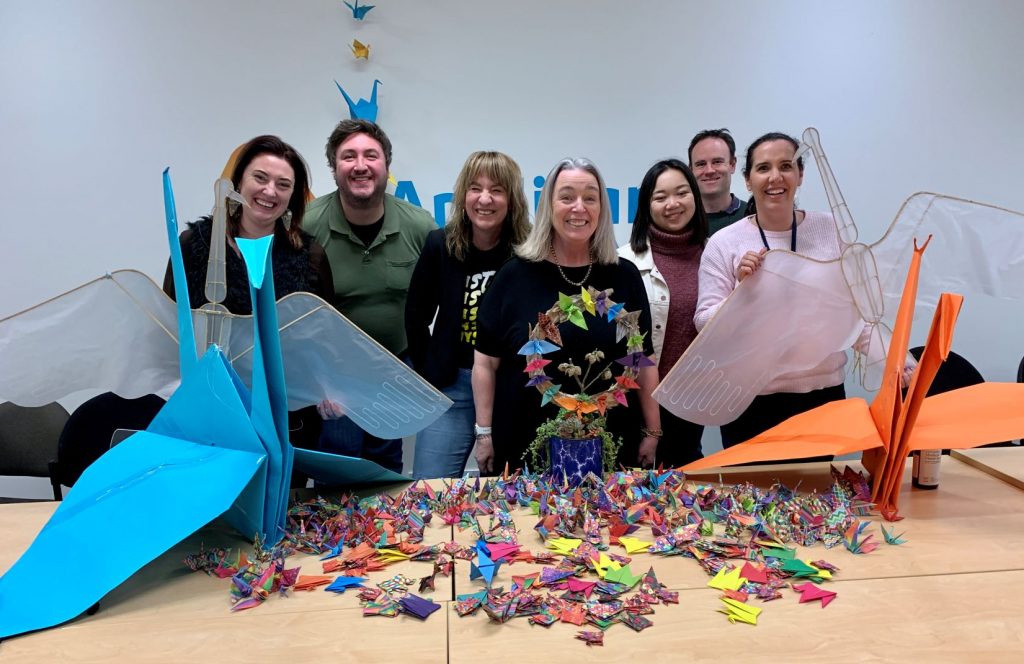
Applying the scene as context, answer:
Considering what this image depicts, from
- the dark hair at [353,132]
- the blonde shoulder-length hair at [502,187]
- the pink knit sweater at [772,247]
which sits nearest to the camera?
the pink knit sweater at [772,247]

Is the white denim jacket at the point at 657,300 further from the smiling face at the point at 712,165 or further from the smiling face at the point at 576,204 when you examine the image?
the smiling face at the point at 712,165

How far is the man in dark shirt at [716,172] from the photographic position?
260cm

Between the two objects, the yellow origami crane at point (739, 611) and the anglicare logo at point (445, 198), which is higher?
the anglicare logo at point (445, 198)

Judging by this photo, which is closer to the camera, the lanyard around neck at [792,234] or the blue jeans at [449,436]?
the lanyard around neck at [792,234]

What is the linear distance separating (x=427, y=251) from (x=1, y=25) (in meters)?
2.40

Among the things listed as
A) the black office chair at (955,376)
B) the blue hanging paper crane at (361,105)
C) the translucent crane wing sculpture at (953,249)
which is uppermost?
the blue hanging paper crane at (361,105)

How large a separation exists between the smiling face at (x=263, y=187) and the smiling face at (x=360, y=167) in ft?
1.21

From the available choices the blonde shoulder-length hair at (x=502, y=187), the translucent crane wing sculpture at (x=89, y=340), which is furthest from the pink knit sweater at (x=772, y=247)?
the translucent crane wing sculpture at (x=89, y=340)

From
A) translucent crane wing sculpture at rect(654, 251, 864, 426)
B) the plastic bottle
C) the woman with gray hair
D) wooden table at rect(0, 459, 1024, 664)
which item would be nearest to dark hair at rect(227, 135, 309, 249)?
the woman with gray hair

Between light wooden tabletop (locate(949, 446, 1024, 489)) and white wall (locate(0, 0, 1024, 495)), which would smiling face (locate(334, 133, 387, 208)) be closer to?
white wall (locate(0, 0, 1024, 495))

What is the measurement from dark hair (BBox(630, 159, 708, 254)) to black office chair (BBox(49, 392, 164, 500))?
6.30 feet

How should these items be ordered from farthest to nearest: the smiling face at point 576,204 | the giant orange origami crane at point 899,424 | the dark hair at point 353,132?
the dark hair at point 353,132
the smiling face at point 576,204
the giant orange origami crane at point 899,424

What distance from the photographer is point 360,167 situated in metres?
2.38

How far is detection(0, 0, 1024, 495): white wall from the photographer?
121 inches
